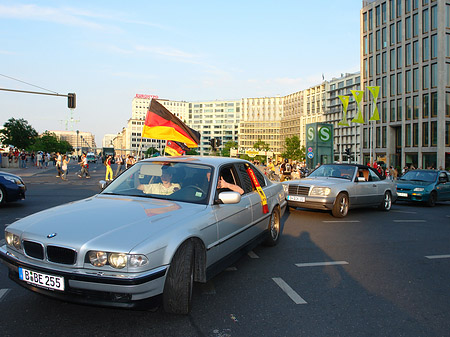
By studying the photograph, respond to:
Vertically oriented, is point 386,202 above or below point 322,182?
below

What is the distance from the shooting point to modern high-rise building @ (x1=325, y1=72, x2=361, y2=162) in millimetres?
110750

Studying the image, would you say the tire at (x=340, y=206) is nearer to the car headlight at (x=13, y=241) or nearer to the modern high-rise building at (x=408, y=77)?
the car headlight at (x=13, y=241)

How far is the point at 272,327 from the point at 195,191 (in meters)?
1.76

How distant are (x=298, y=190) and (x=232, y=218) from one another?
242 inches

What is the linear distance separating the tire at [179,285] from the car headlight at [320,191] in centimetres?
716

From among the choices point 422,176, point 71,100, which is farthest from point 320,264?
point 71,100

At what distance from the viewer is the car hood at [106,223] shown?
123 inches

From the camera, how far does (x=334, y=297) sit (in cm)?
425

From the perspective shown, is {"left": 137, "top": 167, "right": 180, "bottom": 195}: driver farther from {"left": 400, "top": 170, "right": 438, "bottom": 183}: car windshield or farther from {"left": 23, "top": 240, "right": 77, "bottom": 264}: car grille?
{"left": 400, "top": 170, "right": 438, "bottom": 183}: car windshield

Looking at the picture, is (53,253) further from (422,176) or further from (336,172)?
(422,176)

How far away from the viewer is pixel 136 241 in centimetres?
312

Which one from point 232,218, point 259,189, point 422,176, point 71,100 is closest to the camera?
point 232,218

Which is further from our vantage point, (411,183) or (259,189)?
(411,183)

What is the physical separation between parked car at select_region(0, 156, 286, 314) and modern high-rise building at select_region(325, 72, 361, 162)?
108m
